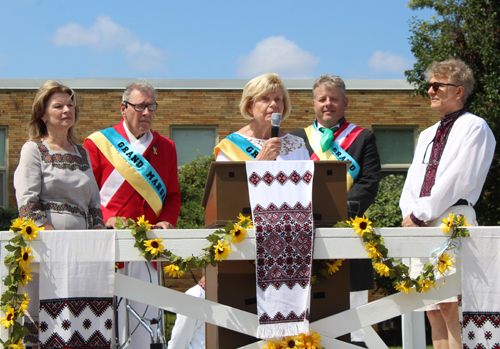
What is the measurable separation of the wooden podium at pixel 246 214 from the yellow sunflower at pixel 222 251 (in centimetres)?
15

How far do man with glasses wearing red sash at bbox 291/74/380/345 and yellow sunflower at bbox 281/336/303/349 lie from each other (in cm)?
151

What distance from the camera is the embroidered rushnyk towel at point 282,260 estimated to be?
284 centimetres

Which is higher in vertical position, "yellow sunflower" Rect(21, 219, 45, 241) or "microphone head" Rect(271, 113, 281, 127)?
"microphone head" Rect(271, 113, 281, 127)

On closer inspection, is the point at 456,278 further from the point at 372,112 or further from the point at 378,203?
the point at 372,112

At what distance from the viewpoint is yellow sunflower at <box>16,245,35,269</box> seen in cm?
276

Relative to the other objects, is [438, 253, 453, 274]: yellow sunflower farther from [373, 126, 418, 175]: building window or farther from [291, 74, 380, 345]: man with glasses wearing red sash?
[373, 126, 418, 175]: building window

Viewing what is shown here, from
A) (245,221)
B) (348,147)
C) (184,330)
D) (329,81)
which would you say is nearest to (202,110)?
(184,330)

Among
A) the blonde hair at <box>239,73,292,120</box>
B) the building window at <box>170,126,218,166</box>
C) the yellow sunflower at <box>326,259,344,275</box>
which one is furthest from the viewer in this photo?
the building window at <box>170,126,218,166</box>

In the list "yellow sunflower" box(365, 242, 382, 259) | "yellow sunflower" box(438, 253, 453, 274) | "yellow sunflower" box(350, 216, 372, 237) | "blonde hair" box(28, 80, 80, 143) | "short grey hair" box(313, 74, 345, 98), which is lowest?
"yellow sunflower" box(438, 253, 453, 274)

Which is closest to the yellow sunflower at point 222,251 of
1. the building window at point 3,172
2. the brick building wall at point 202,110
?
the brick building wall at point 202,110

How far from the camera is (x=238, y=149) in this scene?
3.67 m

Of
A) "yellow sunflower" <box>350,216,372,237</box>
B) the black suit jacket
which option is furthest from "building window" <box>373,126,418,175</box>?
"yellow sunflower" <box>350,216,372,237</box>

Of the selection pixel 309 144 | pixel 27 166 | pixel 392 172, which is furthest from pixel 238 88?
pixel 27 166

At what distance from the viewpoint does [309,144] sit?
4.41 m
